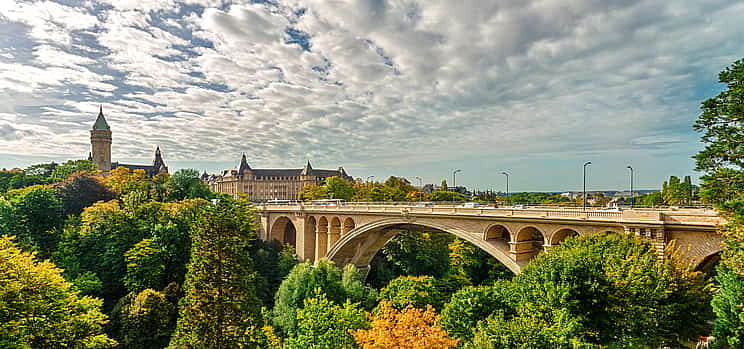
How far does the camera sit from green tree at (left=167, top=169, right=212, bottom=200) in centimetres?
5781

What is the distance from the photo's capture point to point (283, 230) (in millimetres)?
58938

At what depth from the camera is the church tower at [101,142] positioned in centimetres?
9812

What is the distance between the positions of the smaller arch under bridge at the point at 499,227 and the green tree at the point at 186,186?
13.5 meters

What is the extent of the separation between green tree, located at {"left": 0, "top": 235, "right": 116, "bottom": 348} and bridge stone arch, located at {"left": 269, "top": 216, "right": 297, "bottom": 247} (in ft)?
118

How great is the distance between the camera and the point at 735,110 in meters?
15.1

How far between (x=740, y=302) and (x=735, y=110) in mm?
7498

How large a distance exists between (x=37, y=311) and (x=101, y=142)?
100 metres

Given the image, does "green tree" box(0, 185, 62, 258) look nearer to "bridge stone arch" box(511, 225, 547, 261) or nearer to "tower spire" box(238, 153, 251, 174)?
"bridge stone arch" box(511, 225, 547, 261)

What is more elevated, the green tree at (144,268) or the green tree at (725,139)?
the green tree at (725,139)

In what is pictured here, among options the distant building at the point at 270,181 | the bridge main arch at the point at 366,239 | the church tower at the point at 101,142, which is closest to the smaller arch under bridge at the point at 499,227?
the bridge main arch at the point at 366,239

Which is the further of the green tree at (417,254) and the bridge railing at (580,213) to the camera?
the green tree at (417,254)

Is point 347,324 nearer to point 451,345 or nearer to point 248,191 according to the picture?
point 451,345

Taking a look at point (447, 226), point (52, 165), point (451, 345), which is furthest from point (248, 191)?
point (451, 345)

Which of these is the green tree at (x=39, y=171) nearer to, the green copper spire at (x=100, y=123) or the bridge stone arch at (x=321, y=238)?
the green copper spire at (x=100, y=123)
